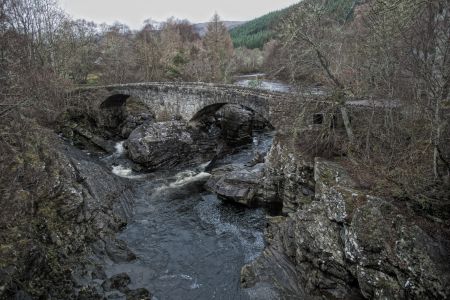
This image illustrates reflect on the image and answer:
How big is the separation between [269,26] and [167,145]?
37.7ft

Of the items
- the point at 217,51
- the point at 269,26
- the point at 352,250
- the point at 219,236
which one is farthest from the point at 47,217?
the point at 217,51

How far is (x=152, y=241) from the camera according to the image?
1507cm

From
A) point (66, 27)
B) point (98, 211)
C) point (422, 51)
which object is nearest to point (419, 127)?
point (422, 51)

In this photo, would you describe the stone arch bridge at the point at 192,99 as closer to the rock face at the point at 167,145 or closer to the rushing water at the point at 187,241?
the rock face at the point at 167,145

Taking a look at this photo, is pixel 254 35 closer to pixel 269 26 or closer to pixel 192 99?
pixel 192 99

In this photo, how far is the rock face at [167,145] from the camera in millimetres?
24281

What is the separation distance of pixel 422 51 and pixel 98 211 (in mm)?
13519

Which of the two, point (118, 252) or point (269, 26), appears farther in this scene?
point (269, 26)

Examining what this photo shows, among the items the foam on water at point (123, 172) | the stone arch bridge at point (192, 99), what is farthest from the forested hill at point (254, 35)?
the foam on water at point (123, 172)

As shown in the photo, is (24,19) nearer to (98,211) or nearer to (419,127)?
(98,211)

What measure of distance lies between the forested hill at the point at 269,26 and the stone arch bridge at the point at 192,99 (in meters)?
3.83

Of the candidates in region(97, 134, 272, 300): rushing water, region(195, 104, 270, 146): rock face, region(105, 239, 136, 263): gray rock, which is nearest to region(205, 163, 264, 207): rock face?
region(97, 134, 272, 300): rushing water

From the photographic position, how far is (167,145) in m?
25.1

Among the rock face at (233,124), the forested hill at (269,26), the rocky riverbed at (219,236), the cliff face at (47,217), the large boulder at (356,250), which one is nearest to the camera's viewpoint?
the large boulder at (356,250)
